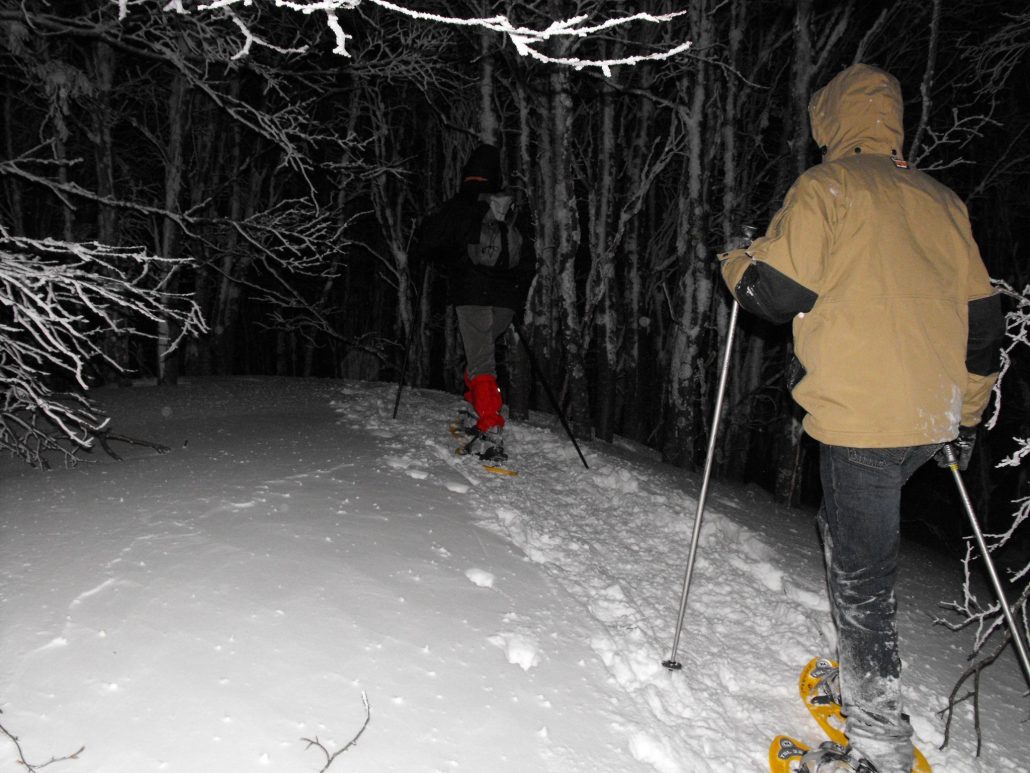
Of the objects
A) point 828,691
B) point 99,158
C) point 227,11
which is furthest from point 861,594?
point 99,158

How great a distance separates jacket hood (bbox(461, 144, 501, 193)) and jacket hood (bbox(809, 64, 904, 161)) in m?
3.36

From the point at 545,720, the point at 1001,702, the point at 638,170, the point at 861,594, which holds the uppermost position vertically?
the point at 638,170

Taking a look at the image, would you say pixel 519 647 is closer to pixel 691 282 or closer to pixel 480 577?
pixel 480 577

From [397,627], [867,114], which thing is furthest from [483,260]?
[397,627]

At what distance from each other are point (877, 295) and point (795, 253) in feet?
1.08

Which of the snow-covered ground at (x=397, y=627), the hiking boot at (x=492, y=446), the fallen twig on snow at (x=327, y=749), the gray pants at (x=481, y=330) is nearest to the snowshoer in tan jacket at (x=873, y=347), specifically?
the snow-covered ground at (x=397, y=627)

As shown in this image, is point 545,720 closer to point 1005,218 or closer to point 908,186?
point 908,186

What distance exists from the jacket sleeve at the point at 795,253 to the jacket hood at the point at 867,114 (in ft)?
1.09

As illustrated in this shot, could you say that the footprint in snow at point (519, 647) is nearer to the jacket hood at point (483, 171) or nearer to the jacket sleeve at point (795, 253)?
the jacket sleeve at point (795, 253)

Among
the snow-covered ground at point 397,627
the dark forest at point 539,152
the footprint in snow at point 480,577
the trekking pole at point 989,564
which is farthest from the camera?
the dark forest at point 539,152

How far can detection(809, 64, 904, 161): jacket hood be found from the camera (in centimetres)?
265

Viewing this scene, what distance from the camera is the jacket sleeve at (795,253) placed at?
2.44 m

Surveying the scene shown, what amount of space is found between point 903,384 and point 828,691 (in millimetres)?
1453

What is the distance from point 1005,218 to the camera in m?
12.9
